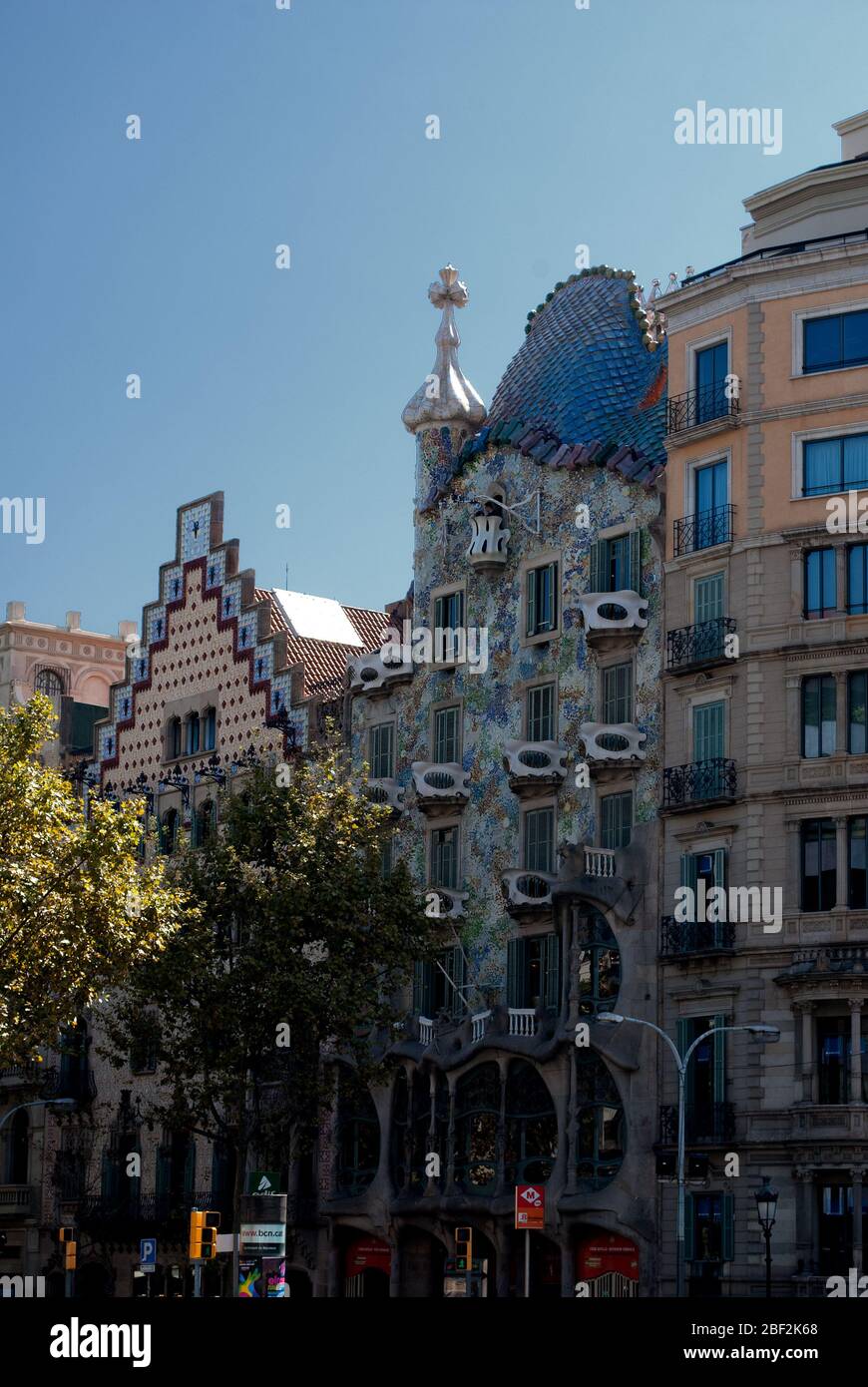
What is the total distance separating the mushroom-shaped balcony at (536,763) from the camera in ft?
194

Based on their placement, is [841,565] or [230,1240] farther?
[841,565]

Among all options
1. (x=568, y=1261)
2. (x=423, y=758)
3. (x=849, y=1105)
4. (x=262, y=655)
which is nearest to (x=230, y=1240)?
(x=568, y=1261)

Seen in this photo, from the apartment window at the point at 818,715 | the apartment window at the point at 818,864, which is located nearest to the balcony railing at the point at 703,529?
the apartment window at the point at 818,715

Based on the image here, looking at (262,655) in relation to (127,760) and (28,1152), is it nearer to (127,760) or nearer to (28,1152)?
(127,760)

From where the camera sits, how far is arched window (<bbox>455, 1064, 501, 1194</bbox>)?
57.8 m

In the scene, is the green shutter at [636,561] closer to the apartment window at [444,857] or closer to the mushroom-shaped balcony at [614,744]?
the mushroom-shaped balcony at [614,744]

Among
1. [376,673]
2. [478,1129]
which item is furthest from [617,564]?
[478,1129]

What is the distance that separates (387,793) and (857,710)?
1543 centimetres

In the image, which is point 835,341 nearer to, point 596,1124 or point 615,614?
point 615,614

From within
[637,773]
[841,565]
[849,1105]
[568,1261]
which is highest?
[841,565]

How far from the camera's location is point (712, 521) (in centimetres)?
5672

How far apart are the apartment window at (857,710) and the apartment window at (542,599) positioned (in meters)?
9.89
